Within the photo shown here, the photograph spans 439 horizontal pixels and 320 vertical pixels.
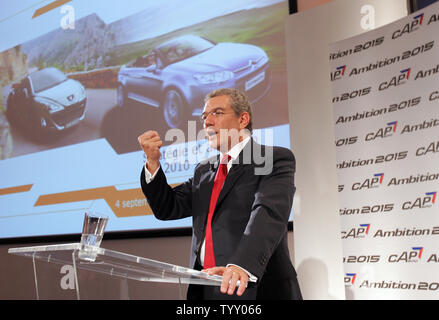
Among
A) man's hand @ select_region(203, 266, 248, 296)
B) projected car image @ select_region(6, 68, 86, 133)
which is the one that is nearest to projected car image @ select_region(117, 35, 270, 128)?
projected car image @ select_region(6, 68, 86, 133)

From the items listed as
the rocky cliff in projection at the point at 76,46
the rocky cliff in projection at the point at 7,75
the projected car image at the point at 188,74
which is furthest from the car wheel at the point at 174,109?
the rocky cliff in projection at the point at 7,75

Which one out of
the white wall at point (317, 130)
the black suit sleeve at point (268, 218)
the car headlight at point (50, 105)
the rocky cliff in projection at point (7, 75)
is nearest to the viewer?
the black suit sleeve at point (268, 218)

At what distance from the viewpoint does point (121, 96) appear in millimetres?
4270

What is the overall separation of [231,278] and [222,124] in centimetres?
96

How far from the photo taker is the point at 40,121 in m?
4.82

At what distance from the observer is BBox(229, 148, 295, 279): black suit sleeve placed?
166 cm

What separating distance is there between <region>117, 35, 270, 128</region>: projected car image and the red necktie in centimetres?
148

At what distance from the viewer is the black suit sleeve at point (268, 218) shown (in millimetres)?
1663

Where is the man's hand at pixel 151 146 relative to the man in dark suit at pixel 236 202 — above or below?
above

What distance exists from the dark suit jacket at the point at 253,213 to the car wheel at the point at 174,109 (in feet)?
5.48

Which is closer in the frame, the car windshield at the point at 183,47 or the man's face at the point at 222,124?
the man's face at the point at 222,124

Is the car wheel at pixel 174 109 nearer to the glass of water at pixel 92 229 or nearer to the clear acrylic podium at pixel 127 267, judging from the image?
the glass of water at pixel 92 229

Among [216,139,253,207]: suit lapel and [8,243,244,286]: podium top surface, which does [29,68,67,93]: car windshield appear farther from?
[8,243,244,286]: podium top surface

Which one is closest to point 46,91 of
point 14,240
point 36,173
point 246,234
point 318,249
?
point 36,173
